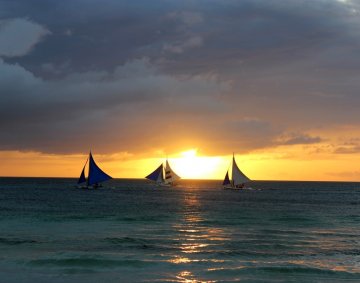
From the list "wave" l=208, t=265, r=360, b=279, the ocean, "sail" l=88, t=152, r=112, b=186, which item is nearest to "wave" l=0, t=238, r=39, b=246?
the ocean

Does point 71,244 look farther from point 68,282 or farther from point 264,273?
point 264,273

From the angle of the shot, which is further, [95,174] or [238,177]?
[238,177]

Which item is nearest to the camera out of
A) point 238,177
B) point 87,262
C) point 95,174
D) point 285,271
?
point 285,271

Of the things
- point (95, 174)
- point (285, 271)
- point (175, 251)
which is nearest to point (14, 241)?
point (175, 251)

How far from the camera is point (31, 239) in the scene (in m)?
43.8

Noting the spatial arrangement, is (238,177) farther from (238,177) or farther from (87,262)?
(87,262)

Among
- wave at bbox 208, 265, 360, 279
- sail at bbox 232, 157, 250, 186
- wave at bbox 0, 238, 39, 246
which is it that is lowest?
wave at bbox 208, 265, 360, 279

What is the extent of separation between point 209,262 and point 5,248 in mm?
16320

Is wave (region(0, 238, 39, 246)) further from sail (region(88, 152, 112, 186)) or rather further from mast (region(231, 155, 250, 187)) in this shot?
mast (region(231, 155, 250, 187))

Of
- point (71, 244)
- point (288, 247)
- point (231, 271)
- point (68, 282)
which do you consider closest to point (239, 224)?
point (288, 247)

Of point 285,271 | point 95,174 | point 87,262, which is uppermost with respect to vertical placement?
point 95,174

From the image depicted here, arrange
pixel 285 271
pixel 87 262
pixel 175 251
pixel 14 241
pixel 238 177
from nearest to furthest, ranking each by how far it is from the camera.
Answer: pixel 285 271 < pixel 87 262 < pixel 175 251 < pixel 14 241 < pixel 238 177

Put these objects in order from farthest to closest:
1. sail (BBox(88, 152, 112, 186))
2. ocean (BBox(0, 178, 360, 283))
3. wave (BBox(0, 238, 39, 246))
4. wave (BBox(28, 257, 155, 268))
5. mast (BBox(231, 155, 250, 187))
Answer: mast (BBox(231, 155, 250, 187))
sail (BBox(88, 152, 112, 186))
wave (BBox(0, 238, 39, 246))
wave (BBox(28, 257, 155, 268))
ocean (BBox(0, 178, 360, 283))

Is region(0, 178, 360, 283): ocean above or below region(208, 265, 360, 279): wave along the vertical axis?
above
